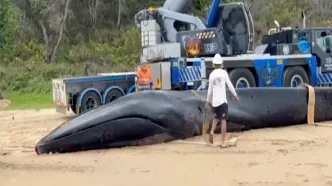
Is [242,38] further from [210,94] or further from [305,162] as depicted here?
[305,162]

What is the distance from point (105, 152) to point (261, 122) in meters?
3.84

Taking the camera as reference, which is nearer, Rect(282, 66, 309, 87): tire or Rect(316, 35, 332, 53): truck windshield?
Rect(282, 66, 309, 87): tire

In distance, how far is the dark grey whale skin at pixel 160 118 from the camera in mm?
11492

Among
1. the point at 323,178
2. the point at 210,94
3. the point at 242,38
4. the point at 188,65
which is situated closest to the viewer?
the point at 323,178

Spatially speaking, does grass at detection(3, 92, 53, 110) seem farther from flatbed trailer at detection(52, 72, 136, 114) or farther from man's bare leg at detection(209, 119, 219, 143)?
man's bare leg at detection(209, 119, 219, 143)

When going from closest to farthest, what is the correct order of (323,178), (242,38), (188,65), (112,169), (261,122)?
(323,178)
(112,169)
(261,122)
(188,65)
(242,38)

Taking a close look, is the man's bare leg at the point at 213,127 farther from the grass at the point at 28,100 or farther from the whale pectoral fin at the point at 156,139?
the grass at the point at 28,100

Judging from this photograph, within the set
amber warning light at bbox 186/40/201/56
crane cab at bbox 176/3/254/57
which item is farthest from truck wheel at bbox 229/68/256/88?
amber warning light at bbox 186/40/201/56

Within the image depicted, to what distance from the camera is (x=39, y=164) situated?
10523mm

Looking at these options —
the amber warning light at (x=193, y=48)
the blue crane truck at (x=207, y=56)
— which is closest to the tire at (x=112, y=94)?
the blue crane truck at (x=207, y=56)

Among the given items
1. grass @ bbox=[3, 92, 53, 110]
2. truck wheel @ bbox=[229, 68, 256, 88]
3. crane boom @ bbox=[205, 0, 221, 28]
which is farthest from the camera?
grass @ bbox=[3, 92, 53, 110]

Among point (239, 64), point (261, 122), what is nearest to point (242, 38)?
point (239, 64)

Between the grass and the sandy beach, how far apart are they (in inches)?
532

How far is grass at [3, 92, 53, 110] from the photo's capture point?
26.7 metres
